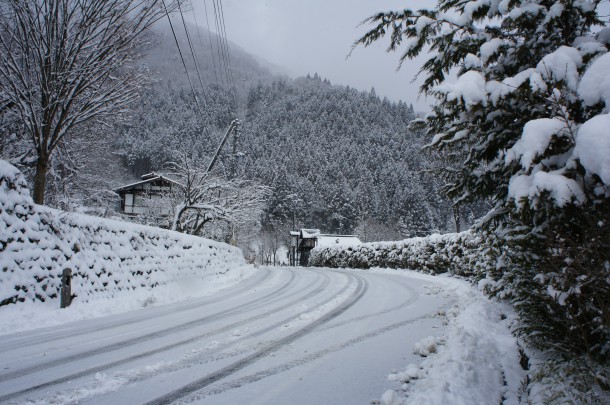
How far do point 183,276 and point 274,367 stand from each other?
7341 millimetres

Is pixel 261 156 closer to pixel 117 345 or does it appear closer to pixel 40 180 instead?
pixel 40 180

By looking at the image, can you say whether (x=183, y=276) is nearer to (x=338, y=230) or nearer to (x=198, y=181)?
(x=198, y=181)

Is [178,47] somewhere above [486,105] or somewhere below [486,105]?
above

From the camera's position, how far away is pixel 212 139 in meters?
61.8

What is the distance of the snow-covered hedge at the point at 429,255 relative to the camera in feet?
34.1

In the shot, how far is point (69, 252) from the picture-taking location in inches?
237

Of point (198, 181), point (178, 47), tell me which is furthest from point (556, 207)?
point (198, 181)

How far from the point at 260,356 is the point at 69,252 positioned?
477cm

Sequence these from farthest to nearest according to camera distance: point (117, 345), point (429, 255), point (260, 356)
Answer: point (429, 255), point (117, 345), point (260, 356)

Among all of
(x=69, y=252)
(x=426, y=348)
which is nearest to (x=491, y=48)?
(x=426, y=348)

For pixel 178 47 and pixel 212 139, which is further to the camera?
pixel 212 139

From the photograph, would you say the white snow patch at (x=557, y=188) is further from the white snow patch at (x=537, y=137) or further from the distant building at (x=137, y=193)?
the distant building at (x=137, y=193)

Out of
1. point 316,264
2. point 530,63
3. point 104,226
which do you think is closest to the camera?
point 530,63

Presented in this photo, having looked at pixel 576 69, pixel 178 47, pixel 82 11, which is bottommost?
pixel 576 69
